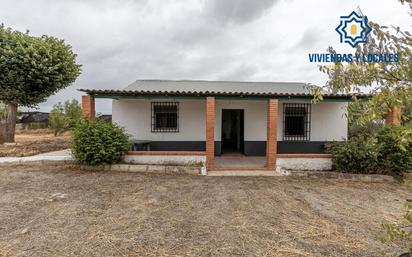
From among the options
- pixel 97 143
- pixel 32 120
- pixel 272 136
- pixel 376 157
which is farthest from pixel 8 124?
pixel 376 157

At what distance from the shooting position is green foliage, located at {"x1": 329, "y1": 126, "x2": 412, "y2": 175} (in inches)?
263

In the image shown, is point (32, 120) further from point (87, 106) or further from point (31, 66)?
point (87, 106)

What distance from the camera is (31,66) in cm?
970

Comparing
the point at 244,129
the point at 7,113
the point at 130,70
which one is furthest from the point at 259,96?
the point at 130,70

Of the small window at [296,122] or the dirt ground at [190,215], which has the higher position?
the small window at [296,122]

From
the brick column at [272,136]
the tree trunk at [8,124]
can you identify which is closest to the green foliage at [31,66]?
the tree trunk at [8,124]

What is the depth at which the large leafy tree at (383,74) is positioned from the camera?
1531 mm

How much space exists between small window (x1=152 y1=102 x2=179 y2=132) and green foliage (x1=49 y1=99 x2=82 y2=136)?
8.75 meters

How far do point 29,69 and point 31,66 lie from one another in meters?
0.16

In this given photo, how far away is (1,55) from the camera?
9.35 meters

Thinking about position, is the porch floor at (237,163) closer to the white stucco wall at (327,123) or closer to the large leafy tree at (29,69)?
the white stucco wall at (327,123)

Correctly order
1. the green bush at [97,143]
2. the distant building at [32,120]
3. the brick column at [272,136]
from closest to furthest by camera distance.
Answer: the green bush at [97,143]
the brick column at [272,136]
the distant building at [32,120]

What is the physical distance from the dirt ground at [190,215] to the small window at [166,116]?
3448mm

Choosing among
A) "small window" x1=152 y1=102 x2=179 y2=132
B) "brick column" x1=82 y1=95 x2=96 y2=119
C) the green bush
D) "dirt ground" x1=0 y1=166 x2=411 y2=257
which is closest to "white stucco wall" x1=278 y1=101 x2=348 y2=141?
"dirt ground" x1=0 y1=166 x2=411 y2=257
